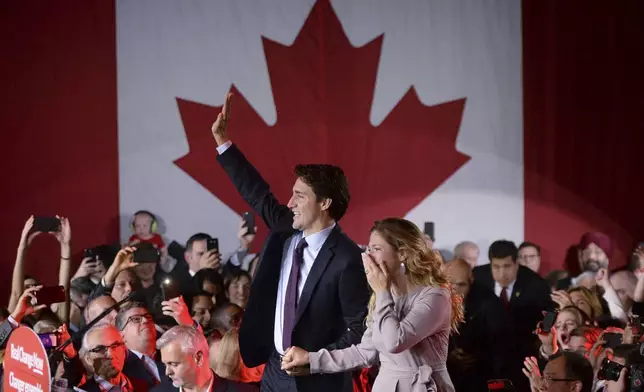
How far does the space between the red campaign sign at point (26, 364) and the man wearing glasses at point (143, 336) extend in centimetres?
135

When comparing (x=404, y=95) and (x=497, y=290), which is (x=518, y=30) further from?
(x=497, y=290)

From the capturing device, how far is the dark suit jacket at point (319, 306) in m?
3.57

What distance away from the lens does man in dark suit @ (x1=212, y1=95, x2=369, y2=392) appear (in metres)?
3.59

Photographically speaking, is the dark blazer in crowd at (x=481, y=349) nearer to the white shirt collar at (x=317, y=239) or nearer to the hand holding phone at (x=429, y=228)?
the white shirt collar at (x=317, y=239)

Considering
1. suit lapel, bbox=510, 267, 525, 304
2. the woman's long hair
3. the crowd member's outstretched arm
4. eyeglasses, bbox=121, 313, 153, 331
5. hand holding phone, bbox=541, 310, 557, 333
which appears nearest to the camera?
the woman's long hair

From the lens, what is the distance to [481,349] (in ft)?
18.5

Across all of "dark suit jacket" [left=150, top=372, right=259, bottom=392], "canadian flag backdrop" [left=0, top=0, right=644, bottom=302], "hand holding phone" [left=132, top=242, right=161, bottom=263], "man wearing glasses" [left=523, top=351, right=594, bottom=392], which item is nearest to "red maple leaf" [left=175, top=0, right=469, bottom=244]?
"canadian flag backdrop" [left=0, top=0, right=644, bottom=302]

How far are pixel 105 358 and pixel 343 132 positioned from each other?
4.75 m

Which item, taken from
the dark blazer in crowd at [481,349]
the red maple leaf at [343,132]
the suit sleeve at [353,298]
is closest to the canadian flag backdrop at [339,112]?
the red maple leaf at [343,132]

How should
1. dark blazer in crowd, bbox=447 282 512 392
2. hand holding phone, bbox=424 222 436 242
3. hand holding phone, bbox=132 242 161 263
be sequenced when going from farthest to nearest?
hand holding phone, bbox=424 222 436 242 < hand holding phone, bbox=132 242 161 263 < dark blazer in crowd, bbox=447 282 512 392

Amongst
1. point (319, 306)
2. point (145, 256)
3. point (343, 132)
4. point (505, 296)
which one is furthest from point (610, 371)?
point (343, 132)

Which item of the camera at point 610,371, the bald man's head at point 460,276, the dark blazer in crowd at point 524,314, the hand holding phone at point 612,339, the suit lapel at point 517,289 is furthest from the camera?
the suit lapel at point 517,289

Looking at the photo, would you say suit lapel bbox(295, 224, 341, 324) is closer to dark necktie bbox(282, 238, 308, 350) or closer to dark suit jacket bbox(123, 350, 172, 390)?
dark necktie bbox(282, 238, 308, 350)

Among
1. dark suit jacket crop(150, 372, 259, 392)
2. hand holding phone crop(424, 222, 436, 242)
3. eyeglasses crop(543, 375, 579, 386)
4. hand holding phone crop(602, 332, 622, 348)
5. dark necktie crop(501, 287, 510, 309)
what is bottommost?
eyeglasses crop(543, 375, 579, 386)
